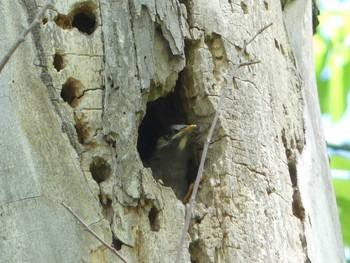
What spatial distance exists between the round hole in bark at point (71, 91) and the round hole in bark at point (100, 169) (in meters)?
0.29

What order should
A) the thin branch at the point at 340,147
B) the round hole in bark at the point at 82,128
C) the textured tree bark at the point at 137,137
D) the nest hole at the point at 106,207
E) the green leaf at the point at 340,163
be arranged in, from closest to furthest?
the textured tree bark at the point at 137,137, the nest hole at the point at 106,207, the round hole in bark at the point at 82,128, the green leaf at the point at 340,163, the thin branch at the point at 340,147

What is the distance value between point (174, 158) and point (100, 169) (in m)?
1.51

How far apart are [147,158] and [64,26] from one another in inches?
90.2

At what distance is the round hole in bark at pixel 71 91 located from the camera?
12.4ft

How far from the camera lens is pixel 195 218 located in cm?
388

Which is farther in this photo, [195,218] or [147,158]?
[147,158]

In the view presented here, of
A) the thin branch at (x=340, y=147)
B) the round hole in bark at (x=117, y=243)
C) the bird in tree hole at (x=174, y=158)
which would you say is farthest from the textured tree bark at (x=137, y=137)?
the thin branch at (x=340, y=147)

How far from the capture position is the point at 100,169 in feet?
12.1

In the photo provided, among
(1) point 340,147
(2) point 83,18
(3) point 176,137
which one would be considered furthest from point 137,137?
(1) point 340,147

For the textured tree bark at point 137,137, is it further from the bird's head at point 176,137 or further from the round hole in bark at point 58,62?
the bird's head at point 176,137

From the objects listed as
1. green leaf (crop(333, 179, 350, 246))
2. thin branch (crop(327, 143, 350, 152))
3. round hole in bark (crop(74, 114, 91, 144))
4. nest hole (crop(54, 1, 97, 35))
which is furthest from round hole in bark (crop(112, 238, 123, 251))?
thin branch (crop(327, 143, 350, 152))

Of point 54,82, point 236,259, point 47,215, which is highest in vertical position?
point 54,82

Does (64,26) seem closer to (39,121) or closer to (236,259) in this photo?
(39,121)

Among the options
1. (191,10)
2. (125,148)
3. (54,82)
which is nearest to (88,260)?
(125,148)
